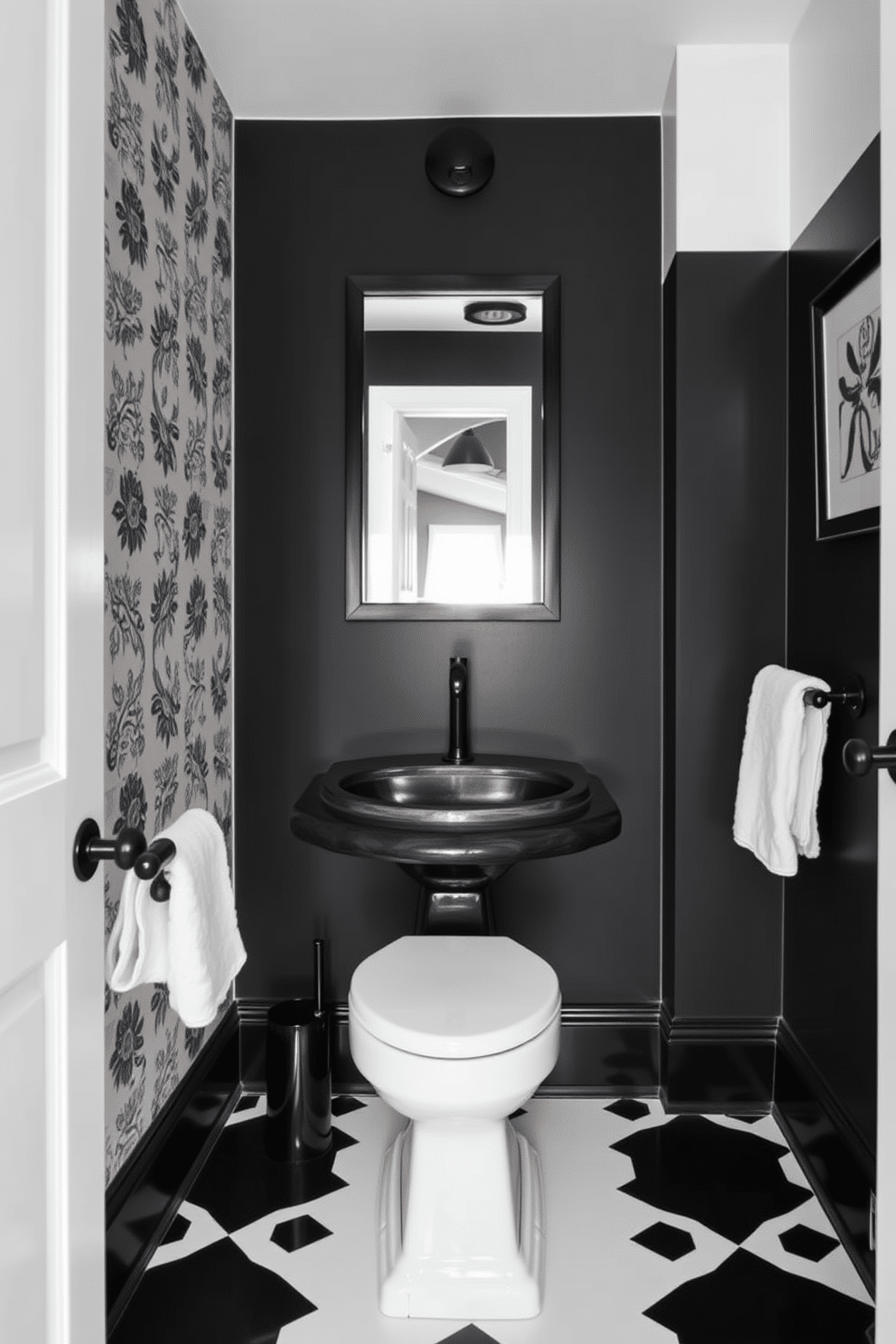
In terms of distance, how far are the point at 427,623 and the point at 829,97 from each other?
1388mm

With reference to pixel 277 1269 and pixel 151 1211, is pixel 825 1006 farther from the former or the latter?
pixel 151 1211

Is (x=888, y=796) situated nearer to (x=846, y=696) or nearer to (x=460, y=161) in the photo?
(x=846, y=696)

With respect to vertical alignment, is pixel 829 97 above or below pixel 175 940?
above

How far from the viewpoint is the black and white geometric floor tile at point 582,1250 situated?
5.73 ft

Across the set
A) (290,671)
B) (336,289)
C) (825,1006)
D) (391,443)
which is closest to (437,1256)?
(825,1006)

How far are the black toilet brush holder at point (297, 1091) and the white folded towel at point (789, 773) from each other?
103cm

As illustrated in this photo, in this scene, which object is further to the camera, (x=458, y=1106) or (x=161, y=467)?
(x=161, y=467)

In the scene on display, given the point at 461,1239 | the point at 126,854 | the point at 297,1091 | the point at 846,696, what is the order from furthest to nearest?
the point at 297,1091, the point at 846,696, the point at 461,1239, the point at 126,854

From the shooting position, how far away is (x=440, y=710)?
8.68ft

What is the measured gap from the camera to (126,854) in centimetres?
97

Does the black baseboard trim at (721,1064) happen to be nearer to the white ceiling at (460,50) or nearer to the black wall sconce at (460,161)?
the black wall sconce at (460,161)

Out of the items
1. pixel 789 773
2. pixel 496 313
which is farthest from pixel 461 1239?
pixel 496 313

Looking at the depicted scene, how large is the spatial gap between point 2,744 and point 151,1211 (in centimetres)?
141

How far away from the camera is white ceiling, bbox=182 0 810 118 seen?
2201 mm
